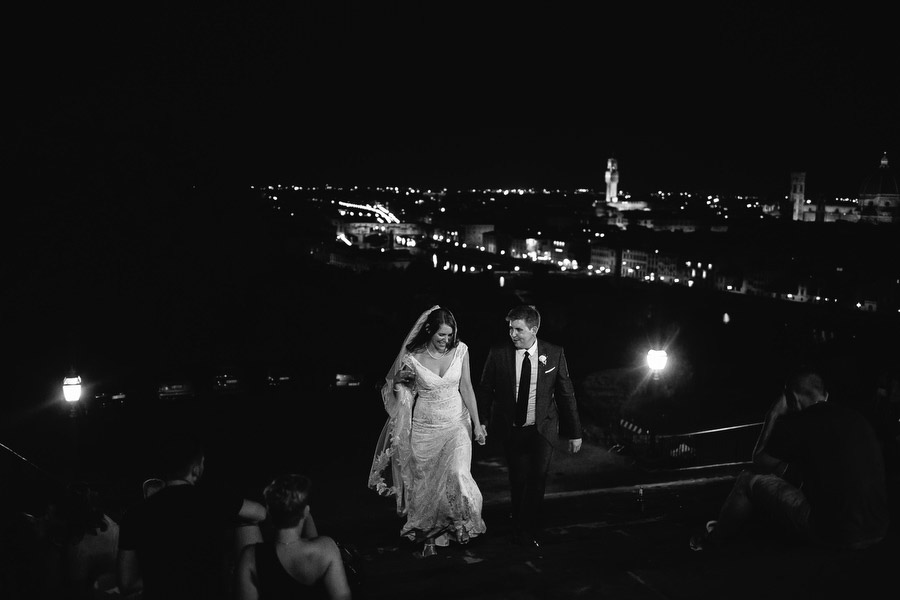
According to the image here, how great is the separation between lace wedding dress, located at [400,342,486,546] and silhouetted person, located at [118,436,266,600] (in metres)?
1.72

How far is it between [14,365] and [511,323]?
1481 cm

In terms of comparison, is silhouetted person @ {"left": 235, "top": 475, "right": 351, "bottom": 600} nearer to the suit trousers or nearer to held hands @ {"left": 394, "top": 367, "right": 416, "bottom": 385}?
held hands @ {"left": 394, "top": 367, "right": 416, "bottom": 385}

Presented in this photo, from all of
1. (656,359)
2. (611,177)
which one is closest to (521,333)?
(656,359)

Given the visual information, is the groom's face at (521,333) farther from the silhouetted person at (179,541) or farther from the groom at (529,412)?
the silhouetted person at (179,541)

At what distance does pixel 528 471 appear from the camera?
4527mm

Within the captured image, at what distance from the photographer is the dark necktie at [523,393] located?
4449mm

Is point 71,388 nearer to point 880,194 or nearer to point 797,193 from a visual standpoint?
point 880,194

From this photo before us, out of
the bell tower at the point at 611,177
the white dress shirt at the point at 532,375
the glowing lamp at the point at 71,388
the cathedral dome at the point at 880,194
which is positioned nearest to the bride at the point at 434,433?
the white dress shirt at the point at 532,375

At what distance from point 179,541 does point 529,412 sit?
227 centimetres

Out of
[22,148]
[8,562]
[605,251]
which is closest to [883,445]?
[8,562]

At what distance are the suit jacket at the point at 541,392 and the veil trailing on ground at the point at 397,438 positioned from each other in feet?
1.71

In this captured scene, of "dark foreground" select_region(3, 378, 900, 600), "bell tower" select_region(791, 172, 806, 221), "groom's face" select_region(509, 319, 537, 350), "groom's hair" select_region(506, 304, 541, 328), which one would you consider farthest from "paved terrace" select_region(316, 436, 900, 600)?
"bell tower" select_region(791, 172, 806, 221)

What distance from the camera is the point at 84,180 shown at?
18.9m

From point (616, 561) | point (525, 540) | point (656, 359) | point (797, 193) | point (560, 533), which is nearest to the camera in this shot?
point (616, 561)
